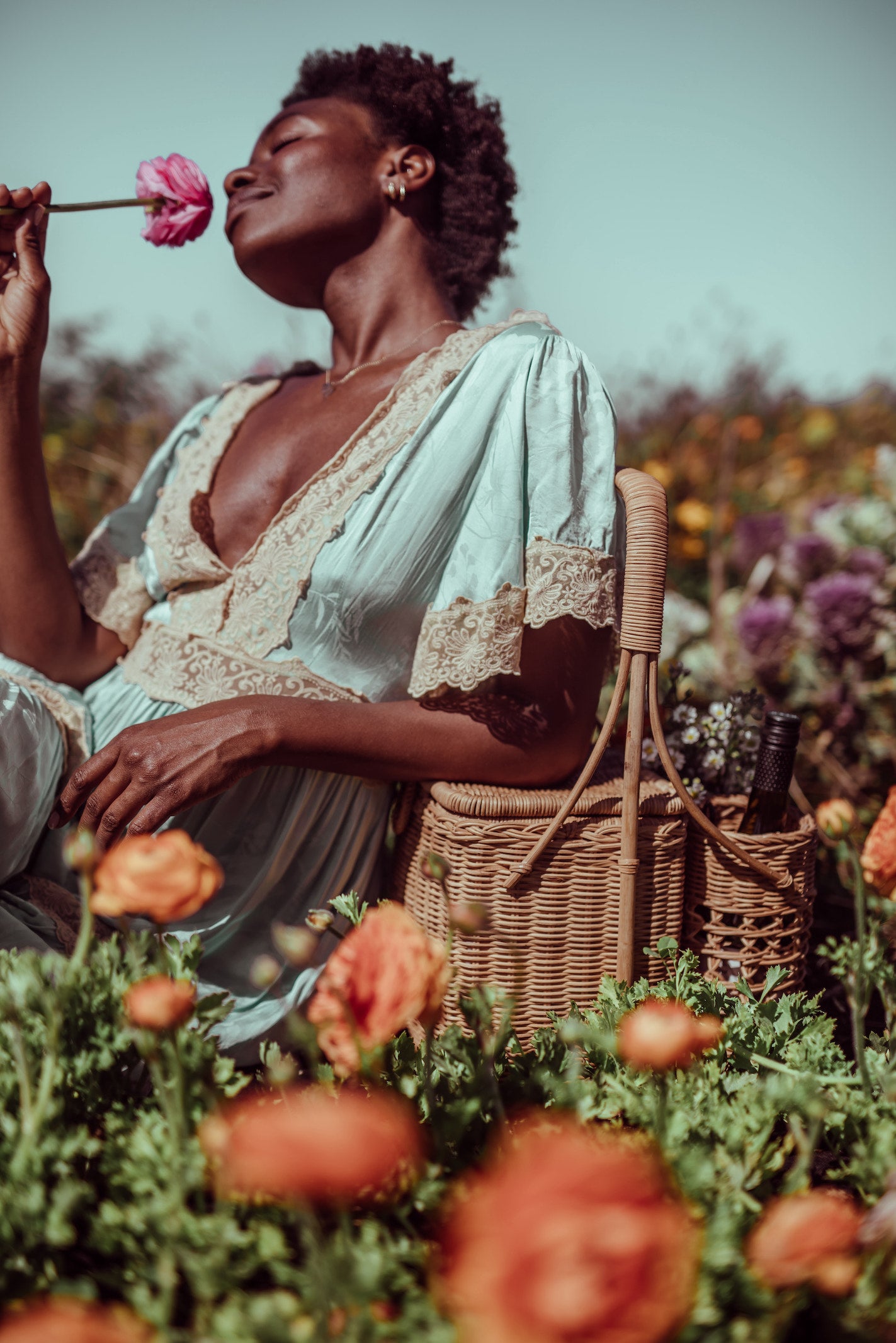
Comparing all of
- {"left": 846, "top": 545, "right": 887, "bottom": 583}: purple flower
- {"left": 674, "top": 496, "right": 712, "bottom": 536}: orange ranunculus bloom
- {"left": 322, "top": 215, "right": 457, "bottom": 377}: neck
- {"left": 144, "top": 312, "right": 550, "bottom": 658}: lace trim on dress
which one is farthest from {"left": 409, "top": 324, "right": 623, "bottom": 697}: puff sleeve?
{"left": 674, "top": 496, "right": 712, "bottom": 536}: orange ranunculus bloom

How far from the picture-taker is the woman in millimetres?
1455

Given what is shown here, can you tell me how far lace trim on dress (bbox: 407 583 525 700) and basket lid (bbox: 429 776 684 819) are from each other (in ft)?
0.53

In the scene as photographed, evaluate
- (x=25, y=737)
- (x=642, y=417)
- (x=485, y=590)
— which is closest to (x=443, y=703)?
(x=485, y=590)

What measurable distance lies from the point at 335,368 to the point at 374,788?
89 centimetres

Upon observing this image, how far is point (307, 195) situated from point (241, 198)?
0.45ft

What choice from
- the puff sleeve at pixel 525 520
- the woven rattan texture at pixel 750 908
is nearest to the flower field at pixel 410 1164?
the woven rattan texture at pixel 750 908

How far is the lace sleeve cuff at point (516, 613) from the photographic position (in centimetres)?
143

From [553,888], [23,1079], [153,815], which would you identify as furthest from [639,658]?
[23,1079]

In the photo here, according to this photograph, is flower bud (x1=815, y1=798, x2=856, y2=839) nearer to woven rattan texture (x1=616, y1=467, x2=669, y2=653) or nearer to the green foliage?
the green foliage

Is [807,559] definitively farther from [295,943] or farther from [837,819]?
[295,943]

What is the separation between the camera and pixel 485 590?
1471mm

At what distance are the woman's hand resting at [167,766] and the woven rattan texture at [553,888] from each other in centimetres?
32

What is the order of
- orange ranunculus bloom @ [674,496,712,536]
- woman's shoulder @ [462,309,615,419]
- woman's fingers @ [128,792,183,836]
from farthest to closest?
orange ranunculus bloom @ [674,496,712,536], woman's shoulder @ [462,309,615,419], woman's fingers @ [128,792,183,836]

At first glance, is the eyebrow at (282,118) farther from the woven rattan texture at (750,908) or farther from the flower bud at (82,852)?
the flower bud at (82,852)
